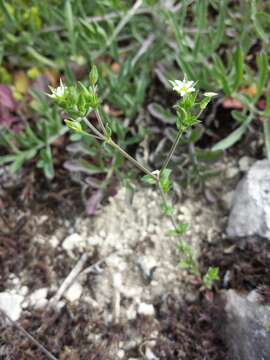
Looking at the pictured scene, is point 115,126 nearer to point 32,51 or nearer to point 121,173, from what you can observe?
point 121,173

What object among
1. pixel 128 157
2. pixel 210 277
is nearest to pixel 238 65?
pixel 128 157

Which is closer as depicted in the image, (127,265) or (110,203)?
(127,265)

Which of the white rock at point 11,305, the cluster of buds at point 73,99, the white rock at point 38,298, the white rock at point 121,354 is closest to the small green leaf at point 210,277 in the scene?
the white rock at point 121,354

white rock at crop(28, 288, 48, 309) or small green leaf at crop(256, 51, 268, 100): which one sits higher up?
small green leaf at crop(256, 51, 268, 100)

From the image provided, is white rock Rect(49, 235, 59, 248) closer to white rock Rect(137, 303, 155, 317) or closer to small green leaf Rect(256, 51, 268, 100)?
white rock Rect(137, 303, 155, 317)

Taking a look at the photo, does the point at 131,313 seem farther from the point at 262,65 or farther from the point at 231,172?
the point at 262,65

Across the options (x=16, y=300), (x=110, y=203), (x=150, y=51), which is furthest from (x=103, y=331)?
(x=150, y=51)

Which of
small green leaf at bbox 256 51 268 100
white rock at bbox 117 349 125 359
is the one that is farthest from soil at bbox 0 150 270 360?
small green leaf at bbox 256 51 268 100
